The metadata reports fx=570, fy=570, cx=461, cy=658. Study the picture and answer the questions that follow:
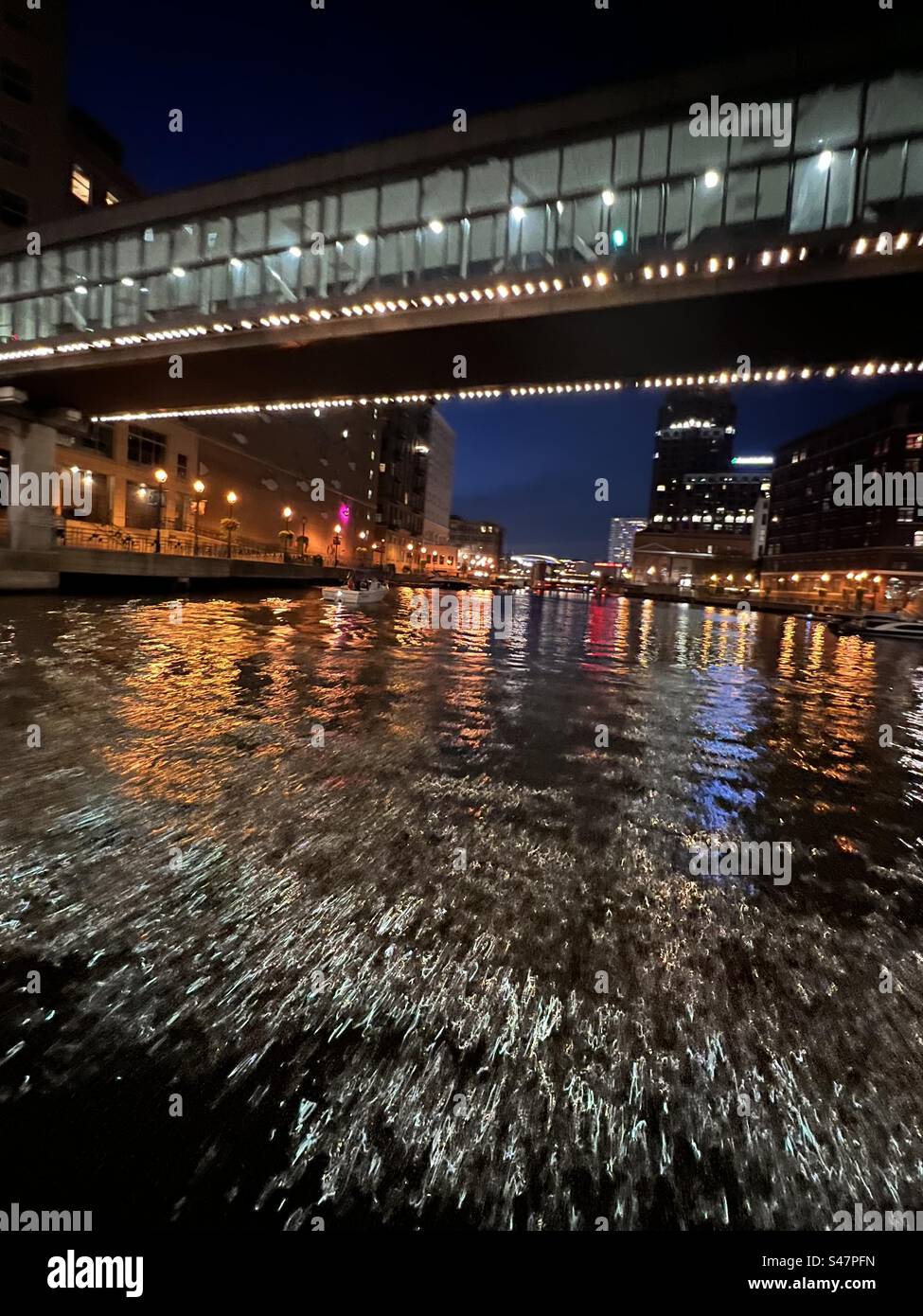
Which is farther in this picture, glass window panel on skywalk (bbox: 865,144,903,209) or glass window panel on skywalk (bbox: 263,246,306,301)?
glass window panel on skywalk (bbox: 263,246,306,301)

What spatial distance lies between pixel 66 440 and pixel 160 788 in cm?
4815

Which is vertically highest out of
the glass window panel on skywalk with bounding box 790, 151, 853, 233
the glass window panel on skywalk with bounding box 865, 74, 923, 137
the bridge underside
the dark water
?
the glass window panel on skywalk with bounding box 865, 74, 923, 137

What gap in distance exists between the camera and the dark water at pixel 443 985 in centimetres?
184

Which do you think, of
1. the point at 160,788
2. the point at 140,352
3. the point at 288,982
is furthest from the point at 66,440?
the point at 288,982

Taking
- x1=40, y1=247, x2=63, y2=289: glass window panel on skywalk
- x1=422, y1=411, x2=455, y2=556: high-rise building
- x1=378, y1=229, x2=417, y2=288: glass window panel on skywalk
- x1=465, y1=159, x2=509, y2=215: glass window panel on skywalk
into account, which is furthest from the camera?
x1=422, y1=411, x2=455, y2=556: high-rise building

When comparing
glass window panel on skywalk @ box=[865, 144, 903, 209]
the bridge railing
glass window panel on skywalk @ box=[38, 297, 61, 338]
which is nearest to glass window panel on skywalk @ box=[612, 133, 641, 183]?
glass window panel on skywalk @ box=[865, 144, 903, 209]

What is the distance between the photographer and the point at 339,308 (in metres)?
21.9

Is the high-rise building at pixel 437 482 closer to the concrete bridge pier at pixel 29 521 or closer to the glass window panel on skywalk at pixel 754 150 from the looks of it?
the concrete bridge pier at pixel 29 521

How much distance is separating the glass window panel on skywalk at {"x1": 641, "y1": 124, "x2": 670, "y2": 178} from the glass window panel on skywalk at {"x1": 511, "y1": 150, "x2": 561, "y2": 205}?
2792 mm

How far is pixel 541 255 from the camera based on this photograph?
1992cm

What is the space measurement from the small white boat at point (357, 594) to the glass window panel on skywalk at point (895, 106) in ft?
84.6

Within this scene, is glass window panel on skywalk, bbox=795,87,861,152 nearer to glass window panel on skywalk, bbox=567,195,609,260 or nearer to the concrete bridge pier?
glass window panel on skywalk, bbox=567,195,609,260

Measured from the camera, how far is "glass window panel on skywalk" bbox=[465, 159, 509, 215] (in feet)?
65.0
